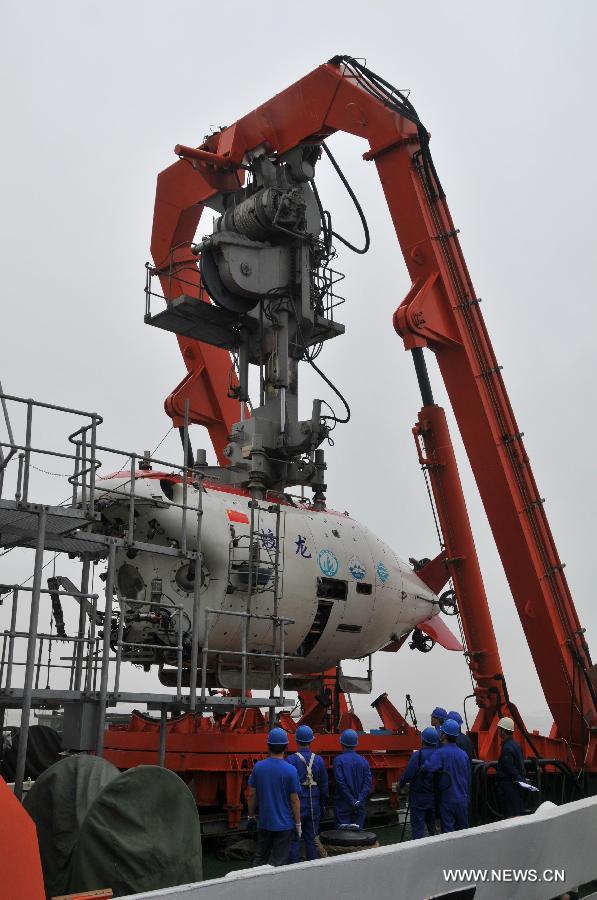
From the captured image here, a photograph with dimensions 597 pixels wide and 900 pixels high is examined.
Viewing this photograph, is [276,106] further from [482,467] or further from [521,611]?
[521,611]

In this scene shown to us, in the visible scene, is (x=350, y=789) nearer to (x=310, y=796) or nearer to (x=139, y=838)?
(x=310, y=796)

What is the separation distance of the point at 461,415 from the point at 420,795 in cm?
698

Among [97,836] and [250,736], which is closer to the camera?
[97,836]

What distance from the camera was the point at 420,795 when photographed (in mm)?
10711

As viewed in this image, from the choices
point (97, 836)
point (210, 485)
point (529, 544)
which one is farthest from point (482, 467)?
point (97, 836)

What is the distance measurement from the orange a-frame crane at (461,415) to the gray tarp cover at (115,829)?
7.95 meters

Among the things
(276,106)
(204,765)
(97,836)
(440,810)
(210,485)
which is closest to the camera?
(97,836)

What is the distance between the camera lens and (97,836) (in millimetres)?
6750

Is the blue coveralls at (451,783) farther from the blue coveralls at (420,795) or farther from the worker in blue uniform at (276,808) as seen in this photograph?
the worker in blue uniform at (276,808)

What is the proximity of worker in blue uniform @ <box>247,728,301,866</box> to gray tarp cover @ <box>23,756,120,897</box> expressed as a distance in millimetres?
1562

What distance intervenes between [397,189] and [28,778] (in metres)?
12.0

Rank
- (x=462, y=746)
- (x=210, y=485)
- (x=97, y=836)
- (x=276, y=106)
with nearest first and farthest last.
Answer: (x=97, y=836) → (x=462, y=746) → (x=210, y=485) → (x=276, y=106)

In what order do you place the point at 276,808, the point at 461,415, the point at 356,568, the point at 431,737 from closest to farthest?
the point at 276,808 < the point at 431,737 < the point at 356,568 < the point at 461,415

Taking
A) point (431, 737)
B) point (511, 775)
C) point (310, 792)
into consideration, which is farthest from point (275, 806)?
point (511, 775)
